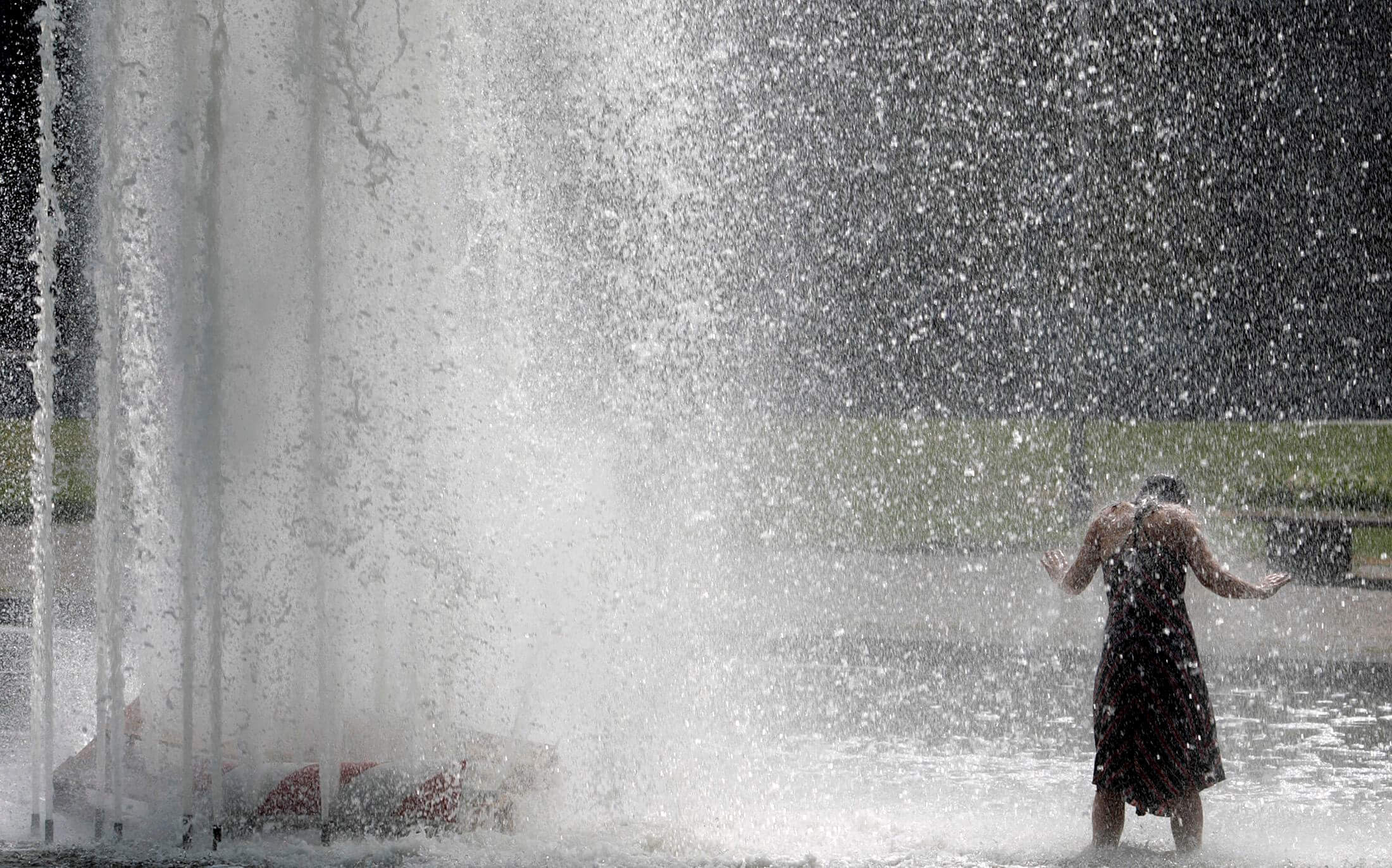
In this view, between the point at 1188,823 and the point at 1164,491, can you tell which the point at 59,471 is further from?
the point at 1188,823

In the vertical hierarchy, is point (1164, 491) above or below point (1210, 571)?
above

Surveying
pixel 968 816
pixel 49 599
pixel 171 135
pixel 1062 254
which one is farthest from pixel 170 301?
pixel 1062 254

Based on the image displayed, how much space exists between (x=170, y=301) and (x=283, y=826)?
7.10 feet

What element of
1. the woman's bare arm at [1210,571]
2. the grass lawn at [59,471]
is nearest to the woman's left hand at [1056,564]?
the woman's bare arm at [1210,571]

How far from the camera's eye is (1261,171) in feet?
64.8

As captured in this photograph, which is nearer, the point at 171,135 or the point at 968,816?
the point at 968,816

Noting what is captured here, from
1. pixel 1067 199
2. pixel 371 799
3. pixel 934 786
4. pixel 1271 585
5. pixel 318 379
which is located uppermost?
pixel 1067 199

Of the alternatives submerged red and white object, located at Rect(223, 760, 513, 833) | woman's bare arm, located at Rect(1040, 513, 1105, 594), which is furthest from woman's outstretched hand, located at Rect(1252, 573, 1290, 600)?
submerged red and white object, located at Rect(223, 760, 513, 833)

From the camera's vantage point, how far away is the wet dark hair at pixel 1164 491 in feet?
16.5

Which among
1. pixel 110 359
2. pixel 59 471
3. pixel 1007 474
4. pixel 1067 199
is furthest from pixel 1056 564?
pixel 1067 199

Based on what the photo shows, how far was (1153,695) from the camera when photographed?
191 inches

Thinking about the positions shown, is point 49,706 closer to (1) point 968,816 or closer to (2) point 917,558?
(1) point 968,816

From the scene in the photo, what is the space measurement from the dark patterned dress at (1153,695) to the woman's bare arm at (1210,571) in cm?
5

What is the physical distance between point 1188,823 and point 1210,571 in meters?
0.78
